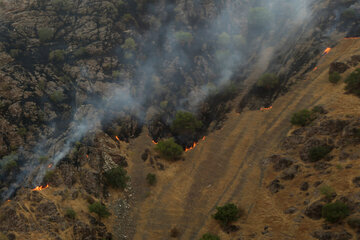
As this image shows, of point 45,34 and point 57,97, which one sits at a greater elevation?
point 45,34

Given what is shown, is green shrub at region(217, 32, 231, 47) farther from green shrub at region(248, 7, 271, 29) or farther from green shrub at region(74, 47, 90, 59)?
green shrub at region(74, 47, 90, 59)

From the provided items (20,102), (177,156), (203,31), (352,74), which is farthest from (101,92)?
(352,74)

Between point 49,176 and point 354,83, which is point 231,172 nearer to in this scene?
point 354,83

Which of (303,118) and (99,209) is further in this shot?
(303,118)

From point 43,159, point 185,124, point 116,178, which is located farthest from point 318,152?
point 43,159

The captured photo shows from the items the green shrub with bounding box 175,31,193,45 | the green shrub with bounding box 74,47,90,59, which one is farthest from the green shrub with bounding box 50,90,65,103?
the green shrub with bounding box 175,31,193,45

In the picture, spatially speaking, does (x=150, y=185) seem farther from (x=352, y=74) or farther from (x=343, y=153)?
(x=352, y=74)
